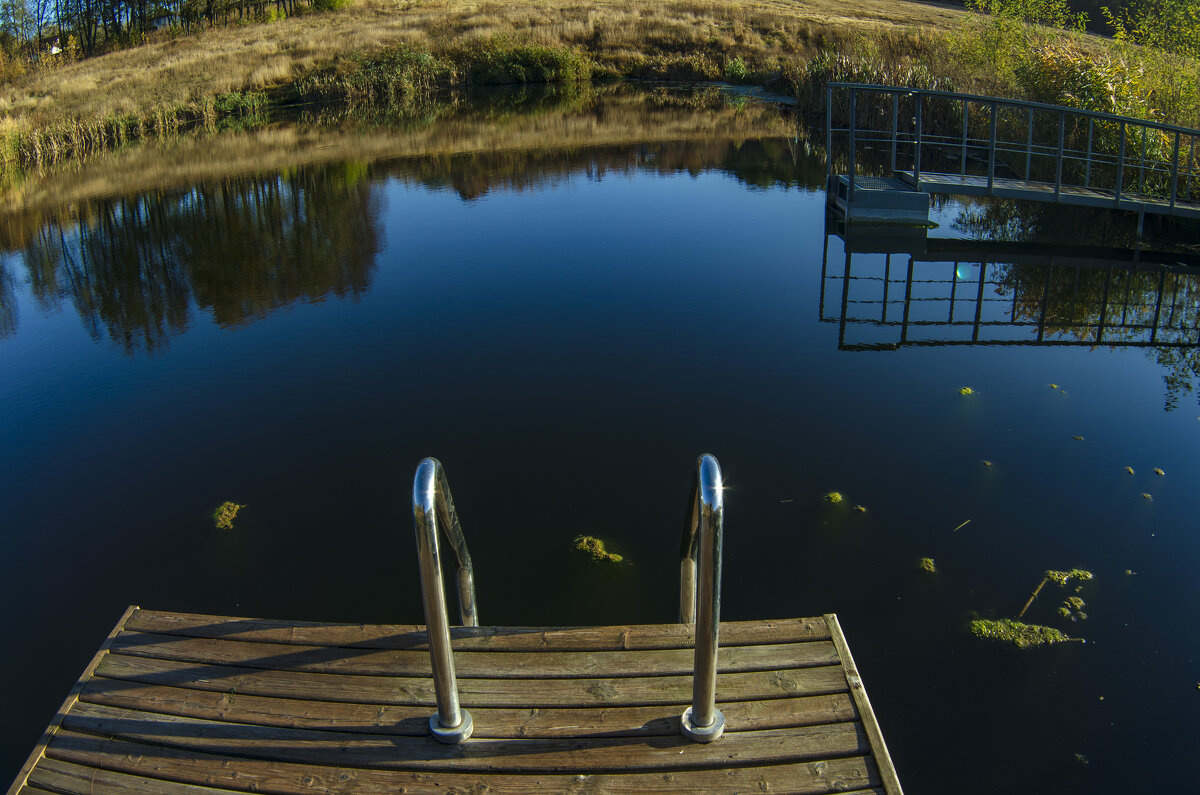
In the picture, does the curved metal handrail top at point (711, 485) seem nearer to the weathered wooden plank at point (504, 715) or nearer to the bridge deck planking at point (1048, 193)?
the weathered wooden plank at point (504, 715)

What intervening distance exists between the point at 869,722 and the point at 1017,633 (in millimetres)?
1693

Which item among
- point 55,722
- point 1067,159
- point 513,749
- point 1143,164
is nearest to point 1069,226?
point 1067,159

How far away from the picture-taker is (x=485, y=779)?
2.78 metres

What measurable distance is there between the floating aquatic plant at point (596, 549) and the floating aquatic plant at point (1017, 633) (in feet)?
6.04

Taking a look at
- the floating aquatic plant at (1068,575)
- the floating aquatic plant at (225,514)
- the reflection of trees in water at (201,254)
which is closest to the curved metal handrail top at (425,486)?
the floating aquatic plant at (225,514)

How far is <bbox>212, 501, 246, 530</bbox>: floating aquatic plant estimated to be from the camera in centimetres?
534

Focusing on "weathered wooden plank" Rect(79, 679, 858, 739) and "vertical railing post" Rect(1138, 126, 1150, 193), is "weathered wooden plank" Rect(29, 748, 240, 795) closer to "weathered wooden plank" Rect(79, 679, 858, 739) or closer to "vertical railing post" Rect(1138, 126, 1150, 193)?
"weathered wooden plank" Rect(79, 679, 858, 739)

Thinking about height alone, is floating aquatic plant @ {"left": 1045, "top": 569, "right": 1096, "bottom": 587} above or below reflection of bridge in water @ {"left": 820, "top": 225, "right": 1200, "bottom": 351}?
below

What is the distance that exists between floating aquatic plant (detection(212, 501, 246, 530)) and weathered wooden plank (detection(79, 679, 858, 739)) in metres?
2.23

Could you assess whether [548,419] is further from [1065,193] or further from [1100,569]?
[1065,193]

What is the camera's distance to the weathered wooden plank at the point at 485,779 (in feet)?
9.00

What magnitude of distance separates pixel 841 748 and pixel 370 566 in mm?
2883

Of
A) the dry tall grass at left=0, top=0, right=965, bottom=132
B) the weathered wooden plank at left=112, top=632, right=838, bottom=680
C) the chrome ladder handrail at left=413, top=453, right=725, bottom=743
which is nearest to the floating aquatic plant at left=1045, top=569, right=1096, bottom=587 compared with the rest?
the weathered wooden plank at left=112, top=632, right=838, bottom=680

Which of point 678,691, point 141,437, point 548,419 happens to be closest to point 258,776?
point 678,691
